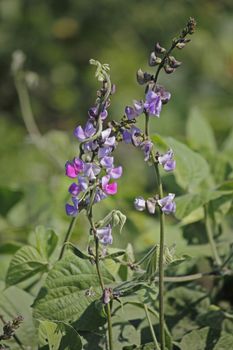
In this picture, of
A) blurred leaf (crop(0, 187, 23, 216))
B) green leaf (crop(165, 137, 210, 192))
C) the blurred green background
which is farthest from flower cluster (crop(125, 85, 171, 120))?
the blurred green background

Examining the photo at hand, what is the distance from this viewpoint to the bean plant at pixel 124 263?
3.40ft

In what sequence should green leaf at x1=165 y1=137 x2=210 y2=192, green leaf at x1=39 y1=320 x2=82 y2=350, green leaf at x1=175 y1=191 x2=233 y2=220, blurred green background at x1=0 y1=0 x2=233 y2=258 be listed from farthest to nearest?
blurred green background at x1=0 y1=0 x2=233 y2=258 → green leaf at x1=165 y1=137 x2=210 y2=192 → green leaf at x1=175 y1=191 x2=233 y2=220 → green leaf at x1=39 y1=320 x2=82 y2=350

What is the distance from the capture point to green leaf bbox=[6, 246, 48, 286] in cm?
130

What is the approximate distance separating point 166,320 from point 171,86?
328 centimetres

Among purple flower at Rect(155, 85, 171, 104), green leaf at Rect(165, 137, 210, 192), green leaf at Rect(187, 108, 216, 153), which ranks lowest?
purple flower at Rect(155, 85, 171, 104)

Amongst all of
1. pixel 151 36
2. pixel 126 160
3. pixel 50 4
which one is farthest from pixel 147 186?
pixel 50 4

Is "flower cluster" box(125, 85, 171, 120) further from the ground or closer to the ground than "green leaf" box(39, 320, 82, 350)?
further from the ground


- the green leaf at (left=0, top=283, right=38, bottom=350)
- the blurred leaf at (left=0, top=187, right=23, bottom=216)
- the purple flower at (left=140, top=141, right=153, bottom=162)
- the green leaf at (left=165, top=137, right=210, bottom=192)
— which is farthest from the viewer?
the blurred leaf at (left=0, top=187, right=23, bottom=216)

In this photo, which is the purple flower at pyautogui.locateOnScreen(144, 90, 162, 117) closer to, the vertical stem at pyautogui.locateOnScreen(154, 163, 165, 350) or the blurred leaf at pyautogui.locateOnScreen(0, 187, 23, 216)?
the vertical stem at pyautogui.locateOnScreen(154, 163, 165, 350)

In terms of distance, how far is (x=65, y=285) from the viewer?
123 cm

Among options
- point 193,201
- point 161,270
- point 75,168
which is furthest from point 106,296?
point 193,201

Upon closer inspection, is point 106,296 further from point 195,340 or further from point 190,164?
point 190,164

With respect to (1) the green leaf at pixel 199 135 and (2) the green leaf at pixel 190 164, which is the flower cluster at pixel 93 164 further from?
(1) the green leaf at pixel 199 135

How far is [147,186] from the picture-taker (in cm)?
366
